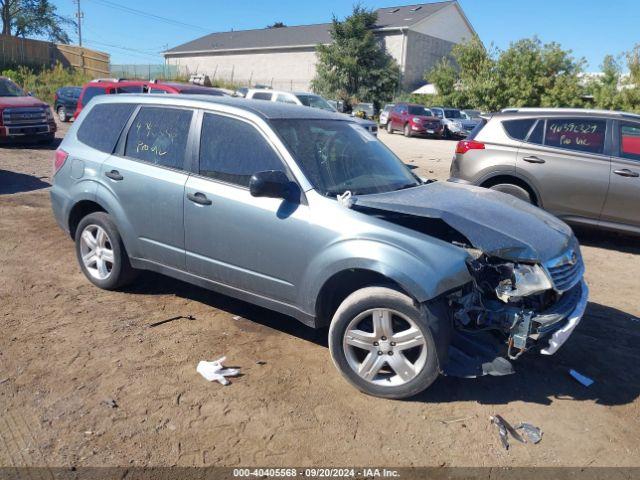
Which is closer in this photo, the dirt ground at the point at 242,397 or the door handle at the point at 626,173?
the dirt ground at the point at 242,397

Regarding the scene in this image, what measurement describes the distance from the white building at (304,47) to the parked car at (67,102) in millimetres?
27112

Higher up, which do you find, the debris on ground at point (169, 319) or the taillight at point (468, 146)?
the taillight at point (468, 146)

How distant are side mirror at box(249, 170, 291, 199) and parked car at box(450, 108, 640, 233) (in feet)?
14.6

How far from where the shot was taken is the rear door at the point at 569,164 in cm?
718

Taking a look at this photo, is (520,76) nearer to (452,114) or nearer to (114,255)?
(452,114)

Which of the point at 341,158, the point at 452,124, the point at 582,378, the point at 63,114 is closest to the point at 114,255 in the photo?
the point at 341,158

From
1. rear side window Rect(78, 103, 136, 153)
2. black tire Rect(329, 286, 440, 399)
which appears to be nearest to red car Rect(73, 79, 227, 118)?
rear side window Rect(78, 103, 136, 153)

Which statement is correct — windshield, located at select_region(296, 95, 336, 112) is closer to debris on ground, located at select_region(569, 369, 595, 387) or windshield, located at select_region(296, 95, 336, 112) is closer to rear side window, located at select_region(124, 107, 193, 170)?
rear side window, located at select_region(124, 107, 193, 170)

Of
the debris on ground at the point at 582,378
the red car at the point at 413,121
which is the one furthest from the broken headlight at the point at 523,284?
the red car at the point at 413,121

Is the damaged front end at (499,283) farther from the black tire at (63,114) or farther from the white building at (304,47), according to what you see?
the white building at (304,47)

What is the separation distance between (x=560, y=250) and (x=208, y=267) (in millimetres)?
2571

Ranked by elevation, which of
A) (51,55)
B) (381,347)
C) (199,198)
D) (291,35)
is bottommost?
(381,347)

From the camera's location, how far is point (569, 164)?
7312mm

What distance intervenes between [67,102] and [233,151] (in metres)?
20.6
